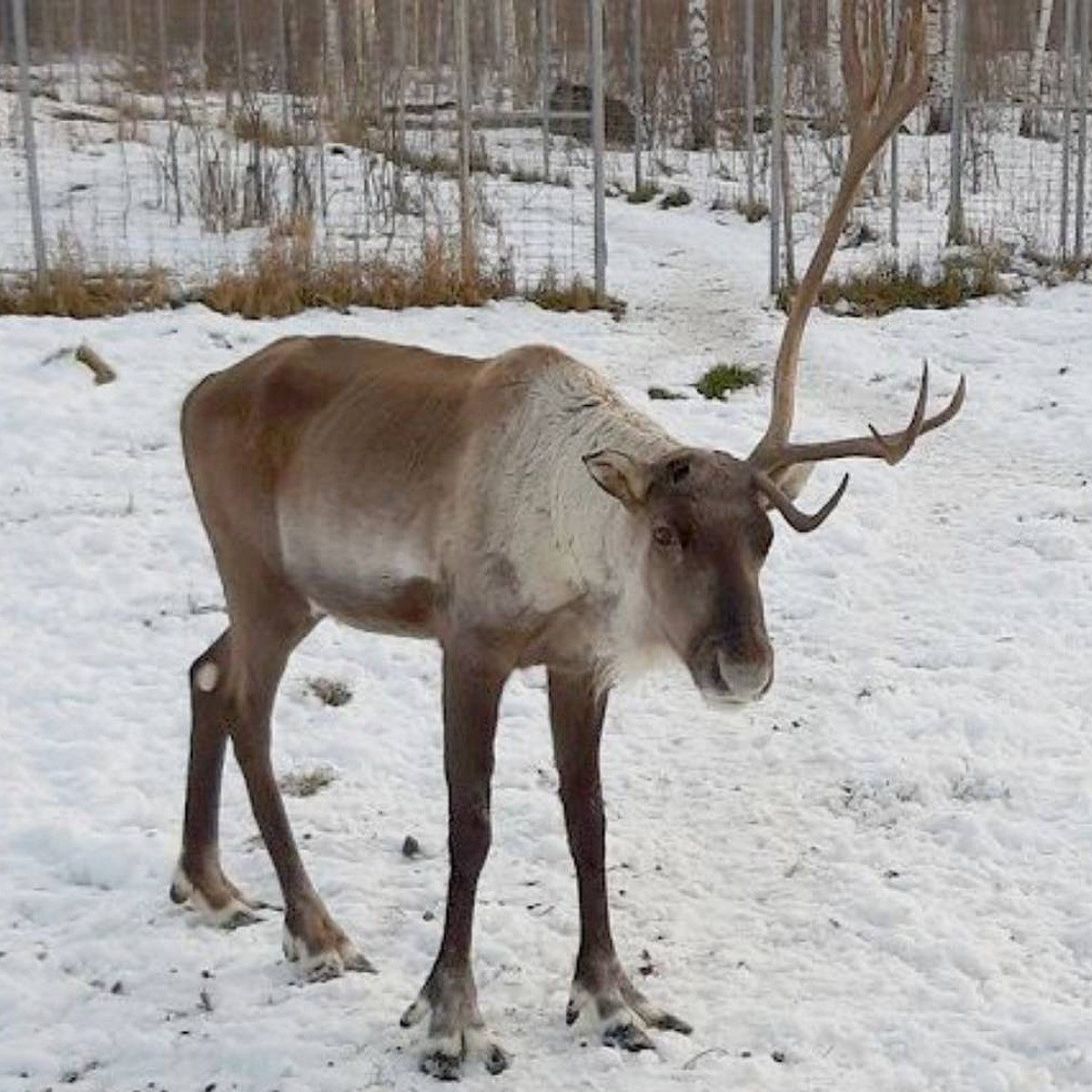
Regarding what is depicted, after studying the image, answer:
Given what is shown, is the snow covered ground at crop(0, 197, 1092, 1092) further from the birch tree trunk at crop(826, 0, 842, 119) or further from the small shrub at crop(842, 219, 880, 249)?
the birch tree trunk at crop(826, 0, 842, 119)

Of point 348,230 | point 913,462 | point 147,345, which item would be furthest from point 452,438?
point 348,230

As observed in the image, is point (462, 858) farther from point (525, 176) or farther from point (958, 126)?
point (525, 176)

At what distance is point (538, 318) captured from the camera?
10906 mm

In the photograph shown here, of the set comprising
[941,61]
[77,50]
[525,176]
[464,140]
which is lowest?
[525,176]

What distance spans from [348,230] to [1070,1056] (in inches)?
442

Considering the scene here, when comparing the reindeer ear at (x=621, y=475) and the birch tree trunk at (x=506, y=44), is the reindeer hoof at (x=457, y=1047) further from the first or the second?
the birch tree trunk at (x=506, y=44)

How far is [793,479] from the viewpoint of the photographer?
3.34 metres

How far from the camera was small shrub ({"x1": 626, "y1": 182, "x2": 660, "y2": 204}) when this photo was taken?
54.7 ft

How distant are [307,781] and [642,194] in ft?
42.1

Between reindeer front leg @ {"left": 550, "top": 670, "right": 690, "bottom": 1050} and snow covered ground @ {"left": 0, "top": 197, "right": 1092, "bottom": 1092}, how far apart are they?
0.08 metres

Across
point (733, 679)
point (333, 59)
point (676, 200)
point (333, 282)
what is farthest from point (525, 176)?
point (733, 679)

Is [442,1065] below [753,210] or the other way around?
below

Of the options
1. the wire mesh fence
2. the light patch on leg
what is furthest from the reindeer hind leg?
the wire mesh fence

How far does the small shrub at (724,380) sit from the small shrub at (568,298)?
6.19 ft
